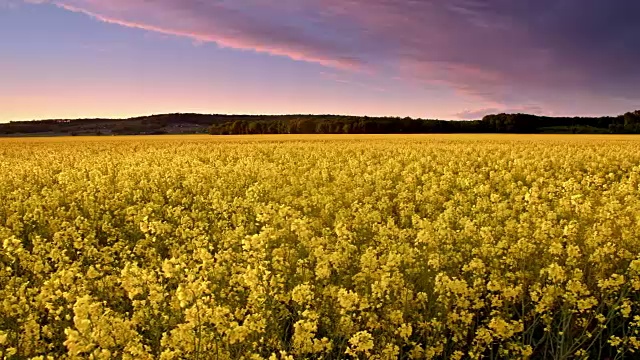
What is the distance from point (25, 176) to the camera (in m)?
16.2

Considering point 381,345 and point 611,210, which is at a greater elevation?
point 611,210

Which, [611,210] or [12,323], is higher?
[611,210]

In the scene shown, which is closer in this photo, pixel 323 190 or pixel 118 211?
pixel 118 211

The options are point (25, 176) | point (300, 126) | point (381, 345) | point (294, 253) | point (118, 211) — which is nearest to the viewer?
point (381, 345)

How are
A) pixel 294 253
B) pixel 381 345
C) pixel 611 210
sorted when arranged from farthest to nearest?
pixel 611 210 < pixel 294 253 < pixel 381 345

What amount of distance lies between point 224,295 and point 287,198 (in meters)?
5.88

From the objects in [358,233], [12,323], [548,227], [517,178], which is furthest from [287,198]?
[517,178]

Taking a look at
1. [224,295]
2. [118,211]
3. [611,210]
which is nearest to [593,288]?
[611,210]

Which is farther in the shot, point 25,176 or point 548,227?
point 25,176

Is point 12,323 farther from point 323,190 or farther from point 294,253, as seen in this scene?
point 323,190

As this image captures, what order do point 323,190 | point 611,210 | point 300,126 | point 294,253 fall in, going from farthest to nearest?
point 300,126, point 323,190, point 611,210, point 294,253

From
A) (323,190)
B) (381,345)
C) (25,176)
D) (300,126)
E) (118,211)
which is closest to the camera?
(381,345)

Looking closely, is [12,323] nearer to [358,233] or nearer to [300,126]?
[358,233]

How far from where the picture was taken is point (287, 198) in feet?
35.7
